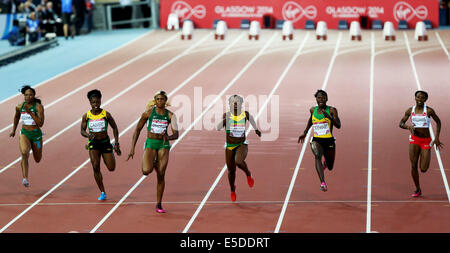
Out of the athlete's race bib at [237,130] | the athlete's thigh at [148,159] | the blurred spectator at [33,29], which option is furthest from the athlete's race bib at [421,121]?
the blurred spectator at [33,29]

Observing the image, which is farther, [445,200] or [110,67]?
Result: [110,67]

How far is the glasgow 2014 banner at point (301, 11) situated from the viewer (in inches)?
1366

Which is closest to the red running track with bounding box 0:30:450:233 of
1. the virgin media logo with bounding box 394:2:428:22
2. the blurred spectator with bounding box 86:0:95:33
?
the virgin media logo with bounding box 394:2:428:22

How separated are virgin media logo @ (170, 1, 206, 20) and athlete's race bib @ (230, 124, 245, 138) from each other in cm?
2359

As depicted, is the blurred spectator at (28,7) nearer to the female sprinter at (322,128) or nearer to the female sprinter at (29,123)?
the female sprinter at (29,123)

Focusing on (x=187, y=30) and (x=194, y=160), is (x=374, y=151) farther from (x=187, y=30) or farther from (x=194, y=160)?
(x=187, y=30)

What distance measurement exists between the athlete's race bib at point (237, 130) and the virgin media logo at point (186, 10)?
23594 mm

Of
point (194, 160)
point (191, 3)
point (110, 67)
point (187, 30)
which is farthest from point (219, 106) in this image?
point (191, 3)
